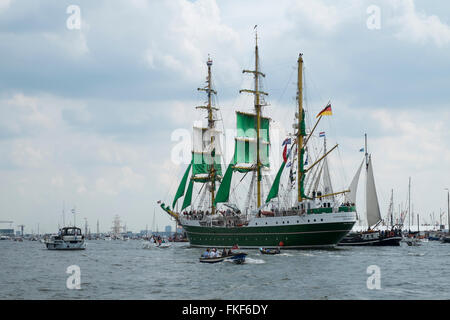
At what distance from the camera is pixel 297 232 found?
9156 centimetres

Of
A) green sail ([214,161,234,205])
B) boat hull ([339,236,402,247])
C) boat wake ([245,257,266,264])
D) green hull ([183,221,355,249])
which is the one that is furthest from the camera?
boat hull ([339,236,402,247])

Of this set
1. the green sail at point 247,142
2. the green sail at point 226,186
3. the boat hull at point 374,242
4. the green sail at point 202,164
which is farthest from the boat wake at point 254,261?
the boat hull at point 374,242

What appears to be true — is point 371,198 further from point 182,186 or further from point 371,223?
point 182,186

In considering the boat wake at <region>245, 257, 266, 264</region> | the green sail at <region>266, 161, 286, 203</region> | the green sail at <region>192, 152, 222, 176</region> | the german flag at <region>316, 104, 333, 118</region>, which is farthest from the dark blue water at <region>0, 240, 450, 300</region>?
the green sail at <region>192, 152, 222, 176</region>

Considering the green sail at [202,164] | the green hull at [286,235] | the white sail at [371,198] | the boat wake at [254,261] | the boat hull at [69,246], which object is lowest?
→ the boat hull at [69,246]

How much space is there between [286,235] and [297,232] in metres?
2.21

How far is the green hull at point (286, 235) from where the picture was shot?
90.2 metres

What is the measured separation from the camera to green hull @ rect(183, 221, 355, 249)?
90.2 metres

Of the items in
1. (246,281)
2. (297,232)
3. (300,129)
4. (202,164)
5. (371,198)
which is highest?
(300,129)

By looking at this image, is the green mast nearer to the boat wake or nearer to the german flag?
the german flag

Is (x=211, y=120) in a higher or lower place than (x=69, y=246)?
higher

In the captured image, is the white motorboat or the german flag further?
the white motorboat

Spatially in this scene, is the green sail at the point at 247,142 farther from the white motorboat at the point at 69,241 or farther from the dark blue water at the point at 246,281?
the white motorboat at the point at 69,241

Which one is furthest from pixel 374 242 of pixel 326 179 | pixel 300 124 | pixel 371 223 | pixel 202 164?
pixel 202 164
